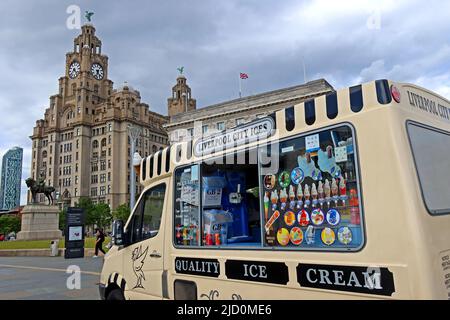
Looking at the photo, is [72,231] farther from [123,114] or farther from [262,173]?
[123,114]

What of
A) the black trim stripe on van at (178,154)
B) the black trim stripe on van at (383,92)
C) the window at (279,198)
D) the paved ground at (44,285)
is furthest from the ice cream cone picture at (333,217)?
the paved ground at (44,285)

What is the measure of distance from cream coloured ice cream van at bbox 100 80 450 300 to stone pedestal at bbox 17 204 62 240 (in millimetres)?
39890

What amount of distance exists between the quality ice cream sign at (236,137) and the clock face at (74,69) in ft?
404

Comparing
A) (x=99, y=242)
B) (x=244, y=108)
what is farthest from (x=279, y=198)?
(x=244, y=108)

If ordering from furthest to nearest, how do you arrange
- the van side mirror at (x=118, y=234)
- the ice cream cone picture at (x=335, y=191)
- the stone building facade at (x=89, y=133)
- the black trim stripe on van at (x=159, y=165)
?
1. the stone building facade at (x=89, y=133)
2. the van side mirror at (x=118, y=234)
3. the black trim stripe on van at (x=159, y=165)
4. the ice cream cone picture at (x=335, y=191)

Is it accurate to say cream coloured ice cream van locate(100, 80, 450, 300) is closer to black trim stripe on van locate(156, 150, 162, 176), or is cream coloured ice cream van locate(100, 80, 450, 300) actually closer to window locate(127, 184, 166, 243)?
window locate(127, 184, 166, 243)

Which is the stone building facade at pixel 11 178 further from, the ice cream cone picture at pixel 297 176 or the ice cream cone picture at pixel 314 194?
the ice cream cone picture at pixel 314 194

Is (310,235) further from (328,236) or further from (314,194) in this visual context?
(314,194)

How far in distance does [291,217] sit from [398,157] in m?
1.16

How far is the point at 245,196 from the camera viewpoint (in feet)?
16.4

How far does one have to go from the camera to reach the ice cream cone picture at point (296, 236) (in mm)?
3406

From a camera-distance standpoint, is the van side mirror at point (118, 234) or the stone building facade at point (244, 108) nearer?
the van side mirror at point (118, 234)

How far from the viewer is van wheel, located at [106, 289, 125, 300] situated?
5559 mm

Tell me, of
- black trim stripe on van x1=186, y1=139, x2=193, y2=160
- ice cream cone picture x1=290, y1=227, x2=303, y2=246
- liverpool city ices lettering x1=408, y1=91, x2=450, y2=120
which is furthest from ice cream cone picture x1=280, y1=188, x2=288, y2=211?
black trim stripe on van x1=186, y1=139, x2=193, y2=160
